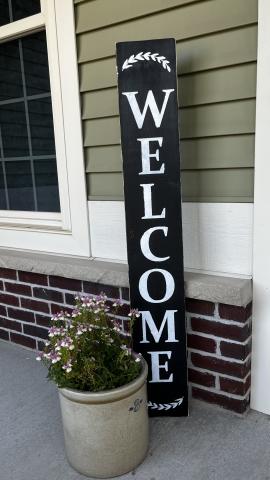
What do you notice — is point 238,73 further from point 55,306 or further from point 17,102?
point 55,306

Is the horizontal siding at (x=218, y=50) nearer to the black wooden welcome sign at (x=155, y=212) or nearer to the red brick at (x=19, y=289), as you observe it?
the black wooden welcome sign at (x=155, y=212)

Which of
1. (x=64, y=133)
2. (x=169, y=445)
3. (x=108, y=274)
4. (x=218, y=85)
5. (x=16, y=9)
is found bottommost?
(x=169, y=445)

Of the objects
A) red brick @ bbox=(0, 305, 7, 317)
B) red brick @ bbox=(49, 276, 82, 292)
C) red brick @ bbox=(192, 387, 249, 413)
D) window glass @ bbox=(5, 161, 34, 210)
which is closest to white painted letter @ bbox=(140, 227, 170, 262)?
red brick @ bbox=(49, 276, 82, 292)

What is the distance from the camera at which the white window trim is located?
2107 millimetres

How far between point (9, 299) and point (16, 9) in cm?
177

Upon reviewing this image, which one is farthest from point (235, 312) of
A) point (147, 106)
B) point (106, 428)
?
point (147, 106)

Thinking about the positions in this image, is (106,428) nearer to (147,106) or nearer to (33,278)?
(33,278)

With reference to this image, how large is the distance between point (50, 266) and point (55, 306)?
0.27 metres

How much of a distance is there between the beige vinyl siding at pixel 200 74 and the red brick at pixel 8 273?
1053 mm

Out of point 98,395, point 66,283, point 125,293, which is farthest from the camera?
point 66,283

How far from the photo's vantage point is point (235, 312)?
183cm

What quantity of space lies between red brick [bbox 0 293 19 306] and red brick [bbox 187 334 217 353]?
1.23 meters

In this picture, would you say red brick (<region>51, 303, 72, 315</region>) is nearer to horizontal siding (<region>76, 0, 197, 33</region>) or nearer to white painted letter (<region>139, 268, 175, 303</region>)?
white painted letter (<region>139, 268, 175, 303</region>)

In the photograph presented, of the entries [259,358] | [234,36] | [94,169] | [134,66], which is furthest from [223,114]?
[259,358]
